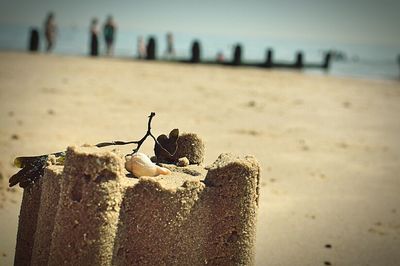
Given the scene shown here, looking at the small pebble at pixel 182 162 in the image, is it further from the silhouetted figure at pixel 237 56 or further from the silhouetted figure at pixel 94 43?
the silhouetted figure at pixel 237 56

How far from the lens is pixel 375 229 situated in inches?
216

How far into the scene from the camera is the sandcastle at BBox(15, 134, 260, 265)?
2393mm

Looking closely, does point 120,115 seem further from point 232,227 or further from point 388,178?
point 232,227

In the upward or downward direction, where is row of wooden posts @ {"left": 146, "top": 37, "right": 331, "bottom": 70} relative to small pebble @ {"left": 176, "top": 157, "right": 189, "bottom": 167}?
upward

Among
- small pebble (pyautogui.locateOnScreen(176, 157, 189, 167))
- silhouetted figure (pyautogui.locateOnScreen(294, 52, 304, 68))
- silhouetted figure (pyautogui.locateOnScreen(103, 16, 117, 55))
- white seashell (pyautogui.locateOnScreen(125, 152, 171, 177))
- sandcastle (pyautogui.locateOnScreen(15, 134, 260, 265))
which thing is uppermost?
silhouetted figure (pyautogui.locateOnScreen(103, 16, 117, 55))

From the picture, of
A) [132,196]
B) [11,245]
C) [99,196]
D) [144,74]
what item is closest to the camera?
[99,196]

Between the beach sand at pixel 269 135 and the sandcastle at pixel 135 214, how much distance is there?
154 cm

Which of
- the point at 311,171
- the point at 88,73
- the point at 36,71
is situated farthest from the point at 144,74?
the point at 311,171

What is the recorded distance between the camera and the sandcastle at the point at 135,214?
94.2 inches

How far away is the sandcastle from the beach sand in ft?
5.04

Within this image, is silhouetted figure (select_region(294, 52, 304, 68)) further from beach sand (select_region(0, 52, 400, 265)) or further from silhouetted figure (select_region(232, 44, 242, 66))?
beach sand (select_region(0, 52, 400, 265))

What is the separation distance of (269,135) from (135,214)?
7178 millimetres

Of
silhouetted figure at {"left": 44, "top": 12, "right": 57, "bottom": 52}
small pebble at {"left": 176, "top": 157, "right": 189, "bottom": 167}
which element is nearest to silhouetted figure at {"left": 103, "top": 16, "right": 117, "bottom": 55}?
silhouetted figure at {"left": 44, "top": 12, "right": 57, "bottom": 52}

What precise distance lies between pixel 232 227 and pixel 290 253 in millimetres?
2004
